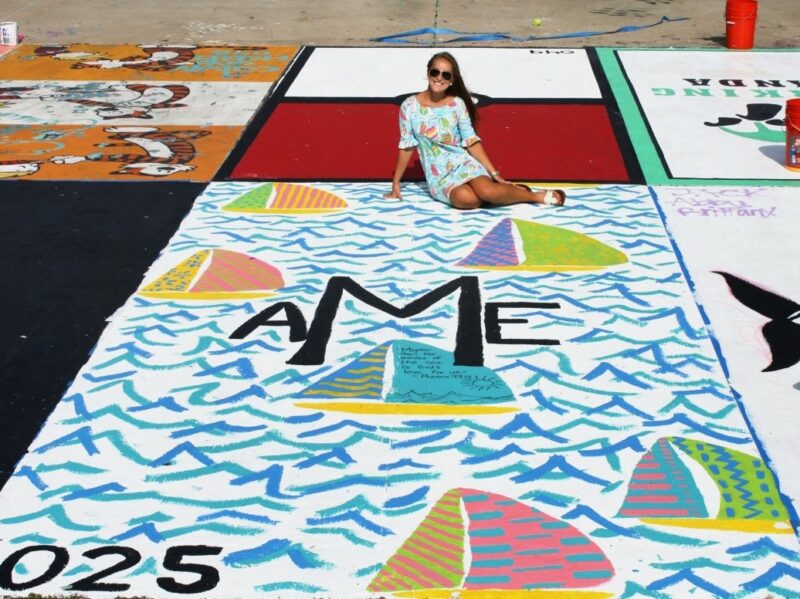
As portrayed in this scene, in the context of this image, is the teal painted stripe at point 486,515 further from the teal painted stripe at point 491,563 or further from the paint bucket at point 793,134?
the paint bucket at point 793,134

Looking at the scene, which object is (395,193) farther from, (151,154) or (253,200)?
(151,154)

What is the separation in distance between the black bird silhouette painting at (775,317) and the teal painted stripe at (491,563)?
7.75 feet

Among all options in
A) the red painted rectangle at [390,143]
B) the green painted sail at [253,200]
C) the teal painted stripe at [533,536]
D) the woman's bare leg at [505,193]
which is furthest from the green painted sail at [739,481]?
the green painted sail at [253,200]

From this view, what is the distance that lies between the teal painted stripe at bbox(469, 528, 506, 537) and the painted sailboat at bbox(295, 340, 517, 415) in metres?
1.07

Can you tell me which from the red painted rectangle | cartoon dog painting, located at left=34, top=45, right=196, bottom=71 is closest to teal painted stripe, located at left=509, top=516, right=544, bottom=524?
the red painted rectangle

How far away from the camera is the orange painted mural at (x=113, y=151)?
10070 millimetres

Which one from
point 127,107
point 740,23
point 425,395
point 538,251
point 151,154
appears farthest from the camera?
point 740,23

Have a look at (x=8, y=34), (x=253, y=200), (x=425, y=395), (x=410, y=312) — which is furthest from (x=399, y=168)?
(x=8, y=34)

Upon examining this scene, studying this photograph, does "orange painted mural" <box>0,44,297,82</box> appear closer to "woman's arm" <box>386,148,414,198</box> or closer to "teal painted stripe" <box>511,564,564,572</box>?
"woman's arm" <box>386,148,414,198</box>

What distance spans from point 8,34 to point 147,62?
82.2 inches

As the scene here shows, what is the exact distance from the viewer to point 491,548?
5082mm

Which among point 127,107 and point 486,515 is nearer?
point 486,515

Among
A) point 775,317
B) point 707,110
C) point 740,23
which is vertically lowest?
point 775,317

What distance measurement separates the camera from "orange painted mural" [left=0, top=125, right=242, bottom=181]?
10.1 metres
